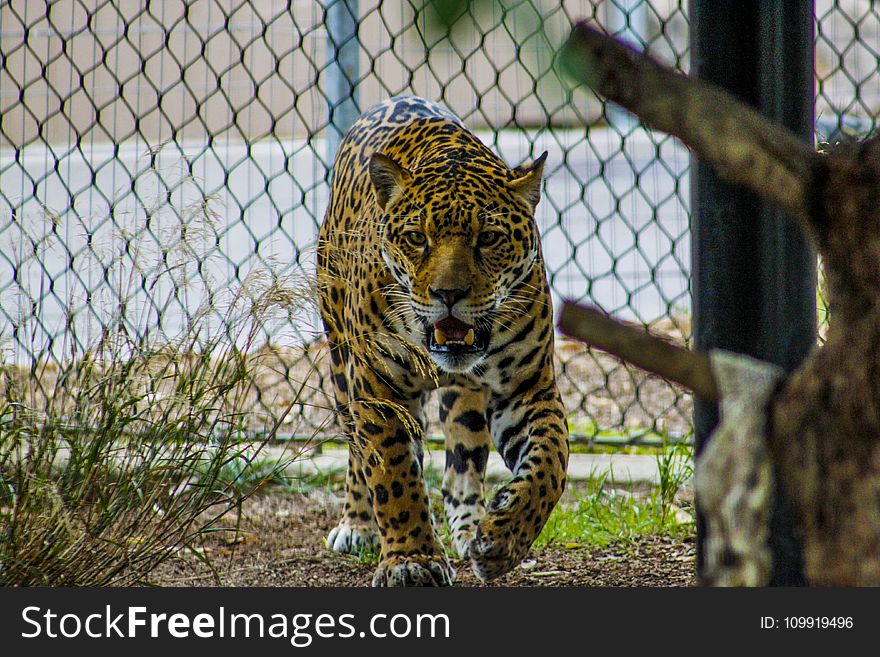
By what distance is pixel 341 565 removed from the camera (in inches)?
154

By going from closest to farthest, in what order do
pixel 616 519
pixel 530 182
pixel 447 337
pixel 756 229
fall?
pixel 756 229
pixel 447 337
pixel 530 182
pixel 616 519

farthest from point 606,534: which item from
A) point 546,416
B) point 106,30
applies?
point 106,30

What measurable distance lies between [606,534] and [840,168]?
9.42 ft

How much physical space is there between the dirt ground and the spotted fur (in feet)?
0.99

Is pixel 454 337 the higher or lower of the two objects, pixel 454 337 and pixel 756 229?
the higher

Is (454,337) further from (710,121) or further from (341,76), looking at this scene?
(341,76)

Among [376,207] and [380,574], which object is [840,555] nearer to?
[380,574]

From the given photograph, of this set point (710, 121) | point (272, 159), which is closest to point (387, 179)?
point (710, 121)

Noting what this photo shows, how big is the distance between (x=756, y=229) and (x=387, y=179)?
1464 millimetres

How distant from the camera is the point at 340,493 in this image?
4871 mm

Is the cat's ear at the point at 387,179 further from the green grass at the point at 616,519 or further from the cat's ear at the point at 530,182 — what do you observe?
the green grass at the point at 616,519

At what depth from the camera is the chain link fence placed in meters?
3.16

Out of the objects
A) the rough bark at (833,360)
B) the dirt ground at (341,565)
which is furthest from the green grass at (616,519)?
the rough bark at (833,360)

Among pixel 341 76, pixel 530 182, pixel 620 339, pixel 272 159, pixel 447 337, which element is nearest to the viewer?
pixel 620 339
